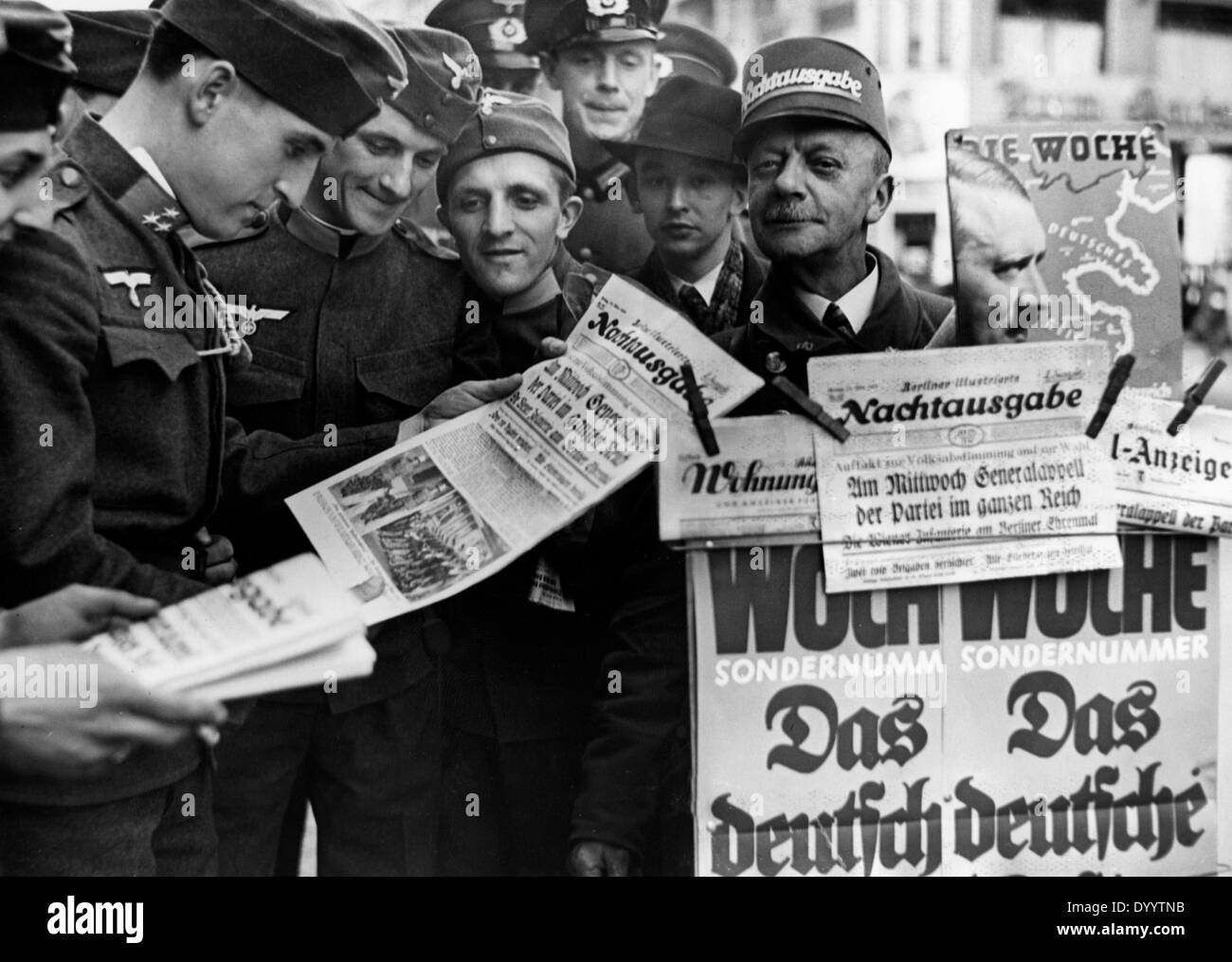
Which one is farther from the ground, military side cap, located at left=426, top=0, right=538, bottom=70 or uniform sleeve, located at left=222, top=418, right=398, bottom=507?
military side cap, located at left=426, top=0, right=538, bottom=70

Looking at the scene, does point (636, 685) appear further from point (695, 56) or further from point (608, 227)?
point (695, 56)

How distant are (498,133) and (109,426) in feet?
3.06

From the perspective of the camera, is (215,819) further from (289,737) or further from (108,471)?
(108,471)

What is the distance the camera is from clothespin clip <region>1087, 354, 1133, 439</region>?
9.57 ft

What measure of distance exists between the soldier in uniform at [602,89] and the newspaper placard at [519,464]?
0.32ft

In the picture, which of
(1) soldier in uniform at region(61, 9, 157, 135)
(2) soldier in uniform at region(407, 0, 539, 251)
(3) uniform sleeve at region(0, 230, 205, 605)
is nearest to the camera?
(3) uniform sleeve at region(0, 230, 205, 605)

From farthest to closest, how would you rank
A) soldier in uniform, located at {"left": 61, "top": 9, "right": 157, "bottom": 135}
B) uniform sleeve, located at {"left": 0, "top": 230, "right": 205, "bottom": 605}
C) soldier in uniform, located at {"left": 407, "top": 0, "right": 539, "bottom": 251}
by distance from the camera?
soldier in uniform, located at {"left": 407, "top": 0, "right": 539, "bottom": 251}, soldier in uniform, located at {"left": 61, "top": 9, "right": 157, "bottom": 135}, uniform sleeve, located at {"left": 0, "top": 230, "right": 205, "bottom": 605}

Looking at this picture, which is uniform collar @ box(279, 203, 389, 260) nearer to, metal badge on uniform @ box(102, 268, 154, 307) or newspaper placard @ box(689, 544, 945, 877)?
metal badge on uniform @ box(102, 268, 154, 307)

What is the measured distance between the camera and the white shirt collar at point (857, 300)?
2.91 m

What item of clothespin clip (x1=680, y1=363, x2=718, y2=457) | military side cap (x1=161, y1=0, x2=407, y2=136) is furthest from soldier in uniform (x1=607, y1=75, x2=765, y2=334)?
→ military side cap (x1=161, y1=0, x2=407, y2=136)

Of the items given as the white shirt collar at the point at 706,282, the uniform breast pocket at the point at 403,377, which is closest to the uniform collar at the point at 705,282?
the white shirt collar at the point at 706,282

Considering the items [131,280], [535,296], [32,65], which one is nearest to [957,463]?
[535,296]

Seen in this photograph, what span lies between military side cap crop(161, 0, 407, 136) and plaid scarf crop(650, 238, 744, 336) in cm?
64
